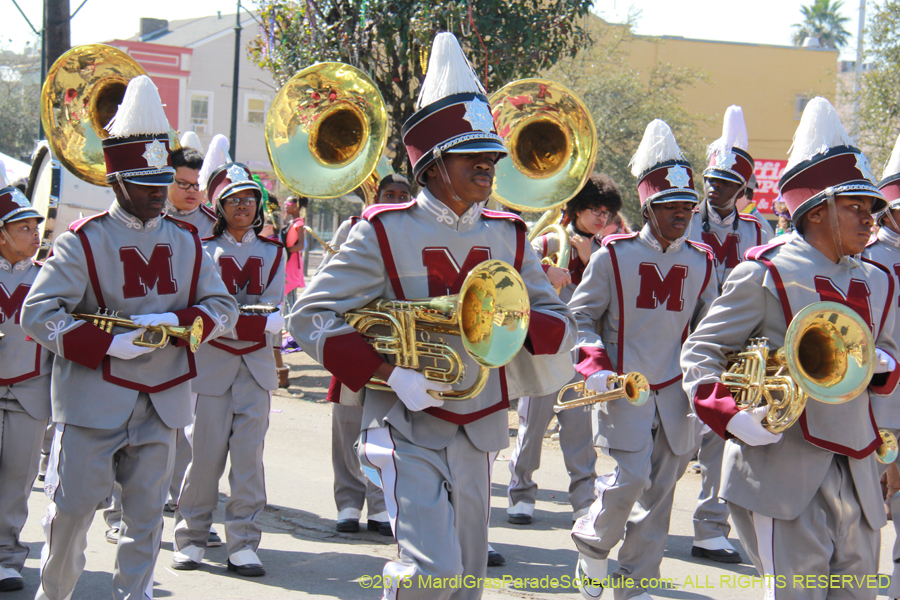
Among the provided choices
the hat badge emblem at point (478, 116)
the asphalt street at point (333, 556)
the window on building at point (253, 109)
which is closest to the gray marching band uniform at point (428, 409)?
the hat badge emblem at point (478, 116)

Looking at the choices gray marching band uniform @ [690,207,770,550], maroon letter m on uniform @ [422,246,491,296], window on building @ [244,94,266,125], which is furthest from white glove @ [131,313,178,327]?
window on building @ [244,94,266,125]

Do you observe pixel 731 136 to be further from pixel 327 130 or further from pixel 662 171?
pixel 327 130

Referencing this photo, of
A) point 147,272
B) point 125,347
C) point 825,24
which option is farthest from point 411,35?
point 825,24

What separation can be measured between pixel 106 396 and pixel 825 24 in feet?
272

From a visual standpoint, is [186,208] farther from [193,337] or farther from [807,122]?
[807,122]

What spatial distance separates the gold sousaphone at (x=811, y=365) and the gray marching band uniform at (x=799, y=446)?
15cm

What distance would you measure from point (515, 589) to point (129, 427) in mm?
2324

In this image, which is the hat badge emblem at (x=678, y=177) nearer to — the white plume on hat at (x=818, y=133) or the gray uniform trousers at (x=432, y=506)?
the white plume on hat at (x=818, y=133)

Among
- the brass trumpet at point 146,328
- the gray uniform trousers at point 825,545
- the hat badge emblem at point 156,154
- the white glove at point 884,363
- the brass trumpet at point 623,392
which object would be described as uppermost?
the hat badge emblem at point 156,154

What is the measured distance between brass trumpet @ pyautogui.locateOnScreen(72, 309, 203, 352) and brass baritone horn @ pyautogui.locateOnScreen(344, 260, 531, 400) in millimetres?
1186

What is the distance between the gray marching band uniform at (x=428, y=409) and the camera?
11.3 ft

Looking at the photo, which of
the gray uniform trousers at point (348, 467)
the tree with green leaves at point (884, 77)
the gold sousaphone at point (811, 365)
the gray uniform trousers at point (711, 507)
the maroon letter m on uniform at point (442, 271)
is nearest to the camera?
the gold sousaphone at point (811, 365)

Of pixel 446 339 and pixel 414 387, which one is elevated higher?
pixel 446 339

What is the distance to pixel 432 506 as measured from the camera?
3.42 metres
